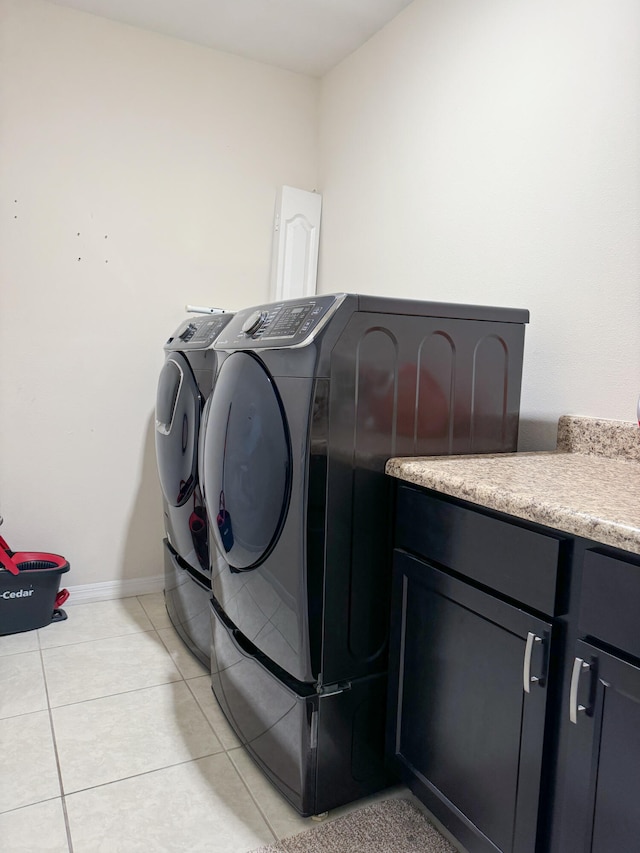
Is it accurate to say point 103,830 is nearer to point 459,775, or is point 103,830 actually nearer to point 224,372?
point 459,775

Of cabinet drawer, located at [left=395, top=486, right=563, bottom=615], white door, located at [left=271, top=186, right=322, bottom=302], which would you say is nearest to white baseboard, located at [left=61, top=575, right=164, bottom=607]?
white door, located at [left=271, top=186, right=322, bottom=302]

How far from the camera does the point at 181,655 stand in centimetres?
225

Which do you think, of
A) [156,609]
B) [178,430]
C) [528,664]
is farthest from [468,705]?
[156,609]

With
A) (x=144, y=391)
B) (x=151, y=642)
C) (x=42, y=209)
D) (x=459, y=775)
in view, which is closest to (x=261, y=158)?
(x=42, y=209)

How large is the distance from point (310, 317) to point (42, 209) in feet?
5.73

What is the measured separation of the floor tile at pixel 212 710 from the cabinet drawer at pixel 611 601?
122cm

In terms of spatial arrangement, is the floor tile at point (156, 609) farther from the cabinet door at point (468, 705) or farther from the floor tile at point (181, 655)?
the cabinet door at point (468, 705)

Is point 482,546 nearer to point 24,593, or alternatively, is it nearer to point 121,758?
point 121,758

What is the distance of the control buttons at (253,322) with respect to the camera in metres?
1.53

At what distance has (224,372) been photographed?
1.64 m

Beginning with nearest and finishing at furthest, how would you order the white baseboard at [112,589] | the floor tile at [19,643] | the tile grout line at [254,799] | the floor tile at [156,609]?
the tile grout line at [254,799], the floor tile at [19,643], the floor tile at [156,609], the white baseboard at [112,589]

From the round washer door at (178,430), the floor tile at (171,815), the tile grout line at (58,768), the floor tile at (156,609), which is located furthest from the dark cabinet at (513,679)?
the floor tile at (156,609)

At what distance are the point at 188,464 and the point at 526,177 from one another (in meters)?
1.43

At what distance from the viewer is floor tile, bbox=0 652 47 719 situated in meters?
1.88
